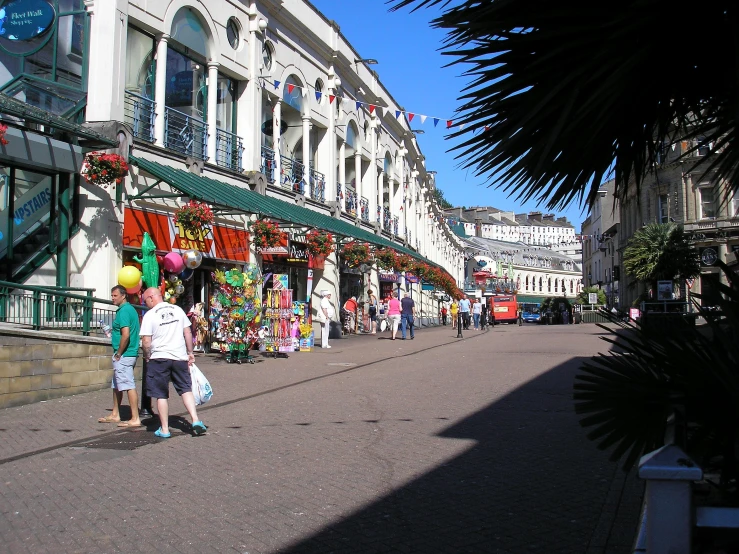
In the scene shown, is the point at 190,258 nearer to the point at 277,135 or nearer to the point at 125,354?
the point at 125,354

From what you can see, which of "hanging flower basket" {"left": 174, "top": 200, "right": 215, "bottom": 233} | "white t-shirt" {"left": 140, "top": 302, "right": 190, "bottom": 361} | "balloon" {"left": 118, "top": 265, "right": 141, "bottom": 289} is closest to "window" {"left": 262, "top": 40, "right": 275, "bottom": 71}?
"hanging flower basket" {"left": 174, "top": 200, "right": 215, "bottom": 233}

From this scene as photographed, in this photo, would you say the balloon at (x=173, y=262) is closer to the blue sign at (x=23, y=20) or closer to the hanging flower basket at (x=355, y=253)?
the blue sign at (x=23, y=20)

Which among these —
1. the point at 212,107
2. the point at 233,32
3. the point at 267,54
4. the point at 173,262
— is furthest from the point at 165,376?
the point at 267,54

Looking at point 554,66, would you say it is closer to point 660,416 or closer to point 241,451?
point 660,416

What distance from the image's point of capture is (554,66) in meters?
2.85

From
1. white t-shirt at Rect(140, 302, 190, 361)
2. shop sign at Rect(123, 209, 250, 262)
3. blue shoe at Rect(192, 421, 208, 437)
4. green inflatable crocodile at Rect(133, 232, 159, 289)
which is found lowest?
blue shoe at Rect(192, 421, 208, 437)

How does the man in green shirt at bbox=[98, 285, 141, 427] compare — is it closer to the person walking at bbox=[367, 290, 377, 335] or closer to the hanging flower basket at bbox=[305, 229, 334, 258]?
the hanging flower basket at bbox=[305, 229, 334, 258]

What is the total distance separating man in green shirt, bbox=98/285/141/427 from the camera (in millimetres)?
8680

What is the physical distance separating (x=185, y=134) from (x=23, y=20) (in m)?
4.60

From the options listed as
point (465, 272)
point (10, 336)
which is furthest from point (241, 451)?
point (465, 272)

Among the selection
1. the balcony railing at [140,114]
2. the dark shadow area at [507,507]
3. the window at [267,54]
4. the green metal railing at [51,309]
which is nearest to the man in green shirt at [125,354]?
the green metal railing at [51,309]

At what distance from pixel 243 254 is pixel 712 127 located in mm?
16957

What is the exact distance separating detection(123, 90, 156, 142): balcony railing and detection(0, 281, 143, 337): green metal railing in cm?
510

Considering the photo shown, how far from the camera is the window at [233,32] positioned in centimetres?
1995
